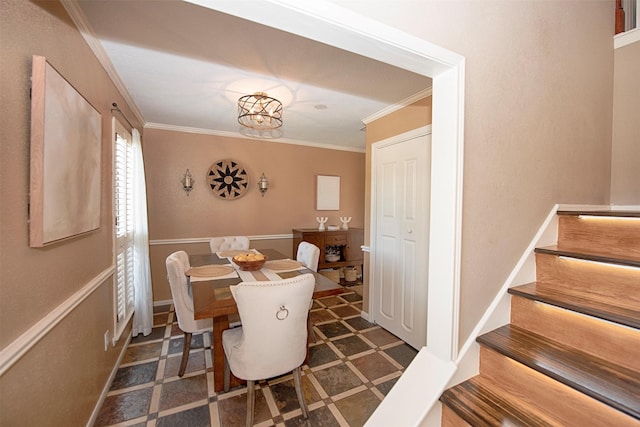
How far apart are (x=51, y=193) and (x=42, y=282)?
401 mm

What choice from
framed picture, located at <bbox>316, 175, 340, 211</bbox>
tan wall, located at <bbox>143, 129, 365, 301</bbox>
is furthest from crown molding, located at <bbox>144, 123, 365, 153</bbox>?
framed picture, located at <bbox>316, 175, 340, 211</bbox>

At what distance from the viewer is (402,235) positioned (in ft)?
8.97

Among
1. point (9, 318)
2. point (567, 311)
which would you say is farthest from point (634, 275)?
point (9, 318)

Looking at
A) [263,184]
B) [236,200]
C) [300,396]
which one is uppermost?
[263,184]

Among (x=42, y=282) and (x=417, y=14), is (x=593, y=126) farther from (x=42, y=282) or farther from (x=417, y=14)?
(x=42, y=282)

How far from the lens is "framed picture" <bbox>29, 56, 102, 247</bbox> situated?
104cm

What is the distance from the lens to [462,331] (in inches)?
45.6

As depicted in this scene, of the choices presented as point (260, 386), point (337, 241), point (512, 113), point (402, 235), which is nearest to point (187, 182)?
point (337, 241)

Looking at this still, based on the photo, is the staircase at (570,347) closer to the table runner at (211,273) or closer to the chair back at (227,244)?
the table runner at (211,273)

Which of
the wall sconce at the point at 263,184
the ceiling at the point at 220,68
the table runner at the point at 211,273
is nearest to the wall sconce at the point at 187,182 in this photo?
the ceiling at the point at 220,68

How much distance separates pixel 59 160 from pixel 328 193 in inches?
154

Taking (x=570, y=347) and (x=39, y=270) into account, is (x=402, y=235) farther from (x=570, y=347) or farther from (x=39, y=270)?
(x=39, y=270)

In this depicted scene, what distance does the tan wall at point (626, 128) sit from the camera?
181 centimetres

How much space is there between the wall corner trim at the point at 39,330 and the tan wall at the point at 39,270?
0.08 feet
